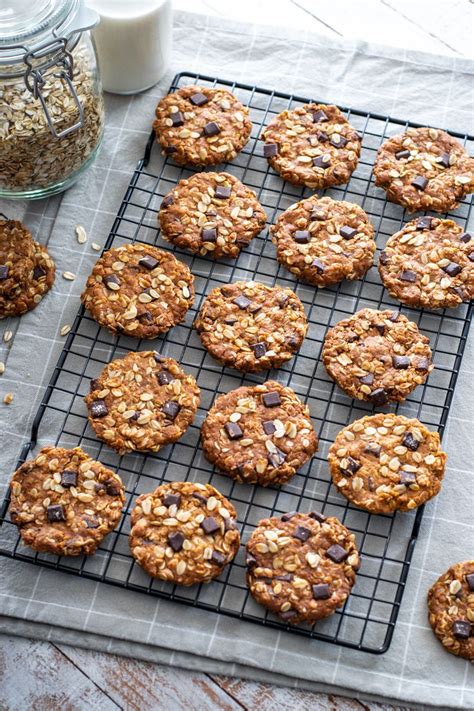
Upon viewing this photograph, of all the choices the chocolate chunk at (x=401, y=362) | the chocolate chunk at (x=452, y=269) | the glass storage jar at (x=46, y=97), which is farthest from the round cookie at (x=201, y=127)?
the chocolate chunk at (x=401, y=362)

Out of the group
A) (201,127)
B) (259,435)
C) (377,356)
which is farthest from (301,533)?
(201,127)

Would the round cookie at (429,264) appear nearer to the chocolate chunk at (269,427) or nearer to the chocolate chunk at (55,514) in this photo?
the chocolate chunk at (269,427)

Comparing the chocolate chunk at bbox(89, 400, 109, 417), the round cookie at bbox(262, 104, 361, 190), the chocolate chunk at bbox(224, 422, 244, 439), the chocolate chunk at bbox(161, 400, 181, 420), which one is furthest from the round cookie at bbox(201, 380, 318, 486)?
the round cookie at bbox(262, 104, 361, 190)

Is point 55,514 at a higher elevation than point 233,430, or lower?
lower

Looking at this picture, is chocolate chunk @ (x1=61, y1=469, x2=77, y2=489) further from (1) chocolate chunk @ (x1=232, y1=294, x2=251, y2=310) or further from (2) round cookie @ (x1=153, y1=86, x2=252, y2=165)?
(2) round cookie @ (x1=153, y1=86, x2=252, y2=165)

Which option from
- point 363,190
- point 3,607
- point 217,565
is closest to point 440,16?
point 363,190

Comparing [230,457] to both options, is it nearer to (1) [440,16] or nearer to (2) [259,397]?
(2) [259,397]

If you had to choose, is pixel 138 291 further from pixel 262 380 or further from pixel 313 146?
pixel 313 146
